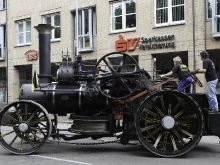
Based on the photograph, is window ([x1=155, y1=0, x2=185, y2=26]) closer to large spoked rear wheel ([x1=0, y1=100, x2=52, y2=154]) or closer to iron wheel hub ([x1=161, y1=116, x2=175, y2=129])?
iron wheel hub ([x1=161, y1=116, x2=175, y2=129])

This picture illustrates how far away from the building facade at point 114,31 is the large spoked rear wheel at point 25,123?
8.10 m

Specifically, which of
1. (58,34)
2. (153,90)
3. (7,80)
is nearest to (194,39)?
(58,34)

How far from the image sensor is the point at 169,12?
18422 mm

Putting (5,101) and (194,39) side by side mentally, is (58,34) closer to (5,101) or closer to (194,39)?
(5,101)

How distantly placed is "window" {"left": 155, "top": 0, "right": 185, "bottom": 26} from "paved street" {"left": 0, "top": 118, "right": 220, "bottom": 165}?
35.3 ft

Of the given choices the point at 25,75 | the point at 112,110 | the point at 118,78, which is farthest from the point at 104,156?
the point at 25,75

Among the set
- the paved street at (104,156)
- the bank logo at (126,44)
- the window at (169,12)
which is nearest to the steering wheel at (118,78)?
the paved street at (104,156)

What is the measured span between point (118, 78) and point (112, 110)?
2.66 ft

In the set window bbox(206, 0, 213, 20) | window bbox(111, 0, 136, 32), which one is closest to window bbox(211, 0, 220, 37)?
window bbox(206, 0, 213, 20)

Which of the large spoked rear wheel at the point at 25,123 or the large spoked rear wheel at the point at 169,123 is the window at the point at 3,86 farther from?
the large spoked rear wheel at the point at 169,123

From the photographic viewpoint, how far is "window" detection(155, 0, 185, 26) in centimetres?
1814

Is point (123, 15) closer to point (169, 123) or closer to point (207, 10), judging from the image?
point (207, 10)

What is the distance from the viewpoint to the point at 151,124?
23.9ft

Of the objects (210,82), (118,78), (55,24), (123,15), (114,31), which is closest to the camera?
(118,78)
